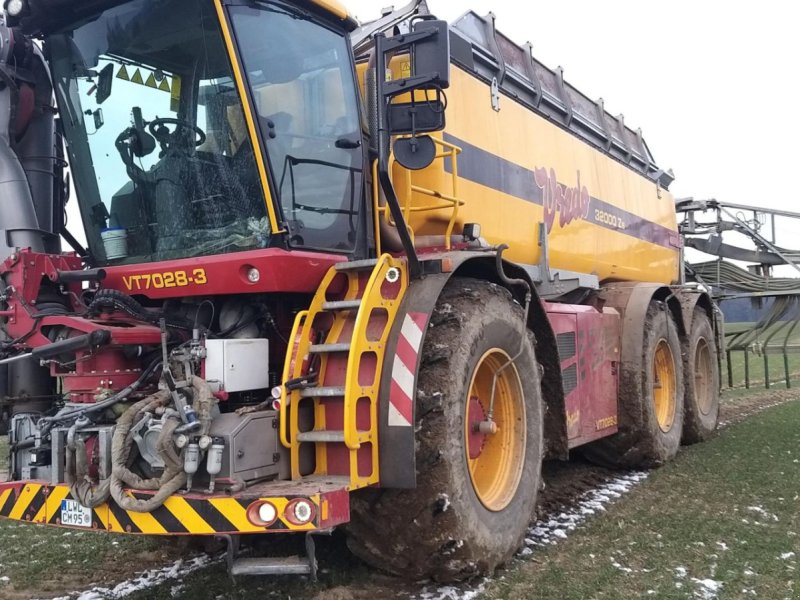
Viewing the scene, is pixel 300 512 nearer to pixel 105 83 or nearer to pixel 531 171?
pixel 105 83

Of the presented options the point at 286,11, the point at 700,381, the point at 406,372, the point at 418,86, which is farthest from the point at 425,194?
the point at 700,381

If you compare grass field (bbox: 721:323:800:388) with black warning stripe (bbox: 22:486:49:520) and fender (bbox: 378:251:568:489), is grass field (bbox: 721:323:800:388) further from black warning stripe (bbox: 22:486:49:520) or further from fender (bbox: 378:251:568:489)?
black warning stripe (bbox: 22:486:49:520)

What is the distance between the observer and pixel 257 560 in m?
3.19

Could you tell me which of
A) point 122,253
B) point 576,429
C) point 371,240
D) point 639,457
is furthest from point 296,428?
point 639,457

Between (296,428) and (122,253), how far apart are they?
5.35 ft

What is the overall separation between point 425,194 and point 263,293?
1.20m

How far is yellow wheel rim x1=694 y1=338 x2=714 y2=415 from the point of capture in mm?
8859

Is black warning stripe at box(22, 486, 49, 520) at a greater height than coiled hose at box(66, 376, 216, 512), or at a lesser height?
lesser

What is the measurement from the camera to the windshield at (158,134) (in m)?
3.86

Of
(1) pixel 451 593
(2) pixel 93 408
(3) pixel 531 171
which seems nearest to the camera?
(2) pixel 93 408

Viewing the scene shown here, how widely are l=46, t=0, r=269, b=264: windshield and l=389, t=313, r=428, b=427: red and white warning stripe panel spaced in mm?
907

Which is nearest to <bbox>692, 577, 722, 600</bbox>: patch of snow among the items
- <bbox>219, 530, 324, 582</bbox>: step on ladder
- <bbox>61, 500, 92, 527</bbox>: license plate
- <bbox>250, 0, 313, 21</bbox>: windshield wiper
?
<bbox>219, 530, 324, 582</bbox>: step on ladder

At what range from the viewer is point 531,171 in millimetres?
5914

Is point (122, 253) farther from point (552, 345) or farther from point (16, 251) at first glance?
point (552, 345)
